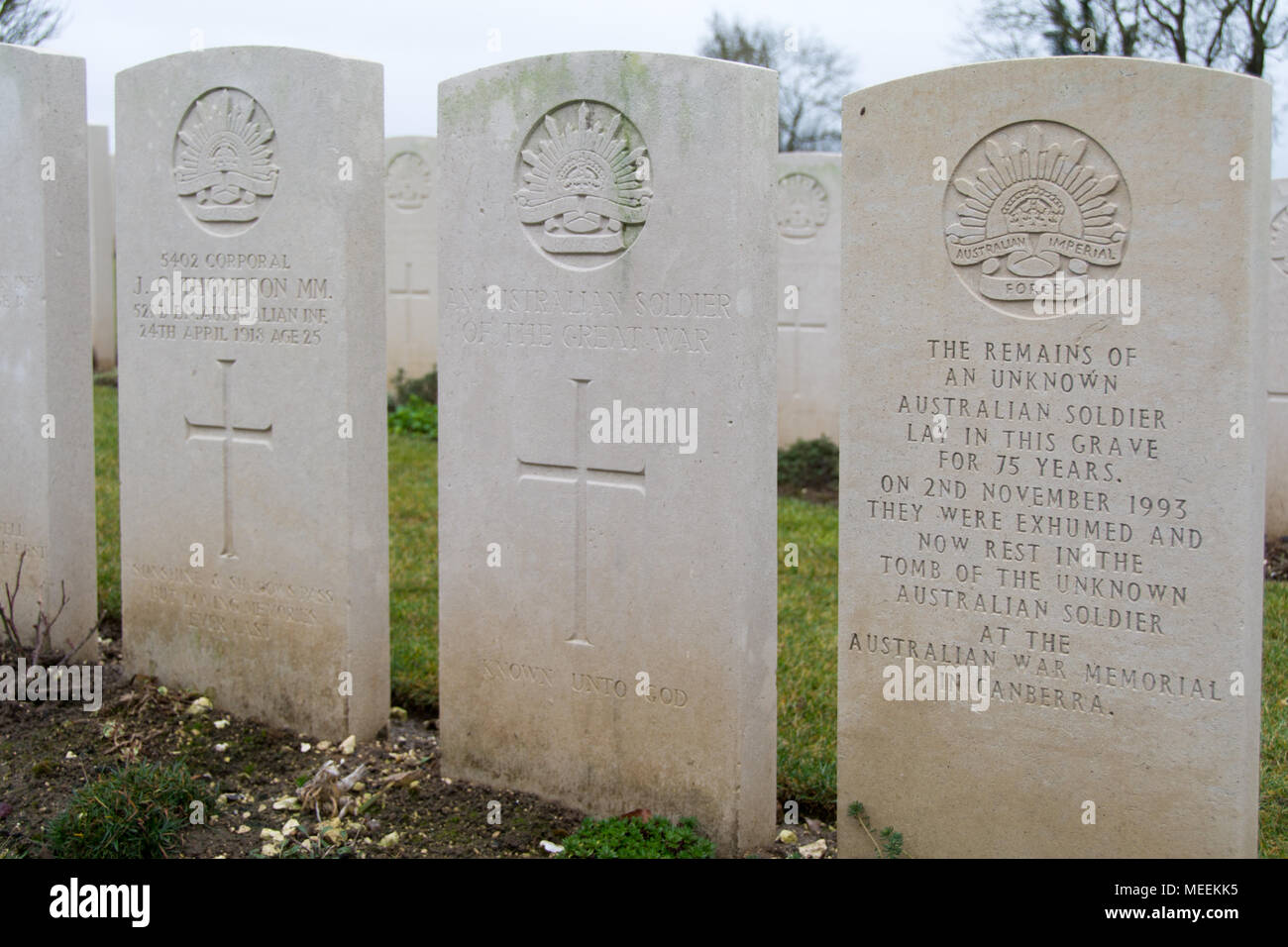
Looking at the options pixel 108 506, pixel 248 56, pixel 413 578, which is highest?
pixel 248 56

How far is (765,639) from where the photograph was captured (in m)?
4.52

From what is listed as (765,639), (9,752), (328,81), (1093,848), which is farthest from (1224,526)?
(9,752)

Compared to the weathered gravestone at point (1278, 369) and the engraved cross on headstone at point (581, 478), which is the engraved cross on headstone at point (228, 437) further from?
the weathered gravestone at point (1278, 369)

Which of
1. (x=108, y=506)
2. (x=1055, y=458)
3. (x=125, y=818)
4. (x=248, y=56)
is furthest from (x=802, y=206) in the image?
(x=125, y=818)

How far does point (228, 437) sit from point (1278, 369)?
6.06 metres

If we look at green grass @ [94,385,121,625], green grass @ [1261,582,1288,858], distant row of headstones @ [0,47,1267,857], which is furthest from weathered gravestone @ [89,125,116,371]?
green grass @ [1261,582,1288,858]

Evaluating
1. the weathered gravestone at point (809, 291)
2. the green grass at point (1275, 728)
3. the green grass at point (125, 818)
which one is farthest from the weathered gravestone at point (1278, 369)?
the green grass at point (125, 818)

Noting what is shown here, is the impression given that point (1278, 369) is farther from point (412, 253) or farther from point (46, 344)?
point (412, 253)

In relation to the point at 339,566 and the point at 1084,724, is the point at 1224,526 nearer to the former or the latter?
the point at 1084,724

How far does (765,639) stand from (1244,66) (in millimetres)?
10321

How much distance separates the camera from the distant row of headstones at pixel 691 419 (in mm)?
3812

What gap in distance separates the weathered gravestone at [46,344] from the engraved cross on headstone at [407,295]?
710 cm

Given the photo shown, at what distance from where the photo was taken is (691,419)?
4453 millimetres

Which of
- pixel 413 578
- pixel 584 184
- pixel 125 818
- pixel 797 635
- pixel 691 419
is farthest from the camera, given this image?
pixel 413 578
